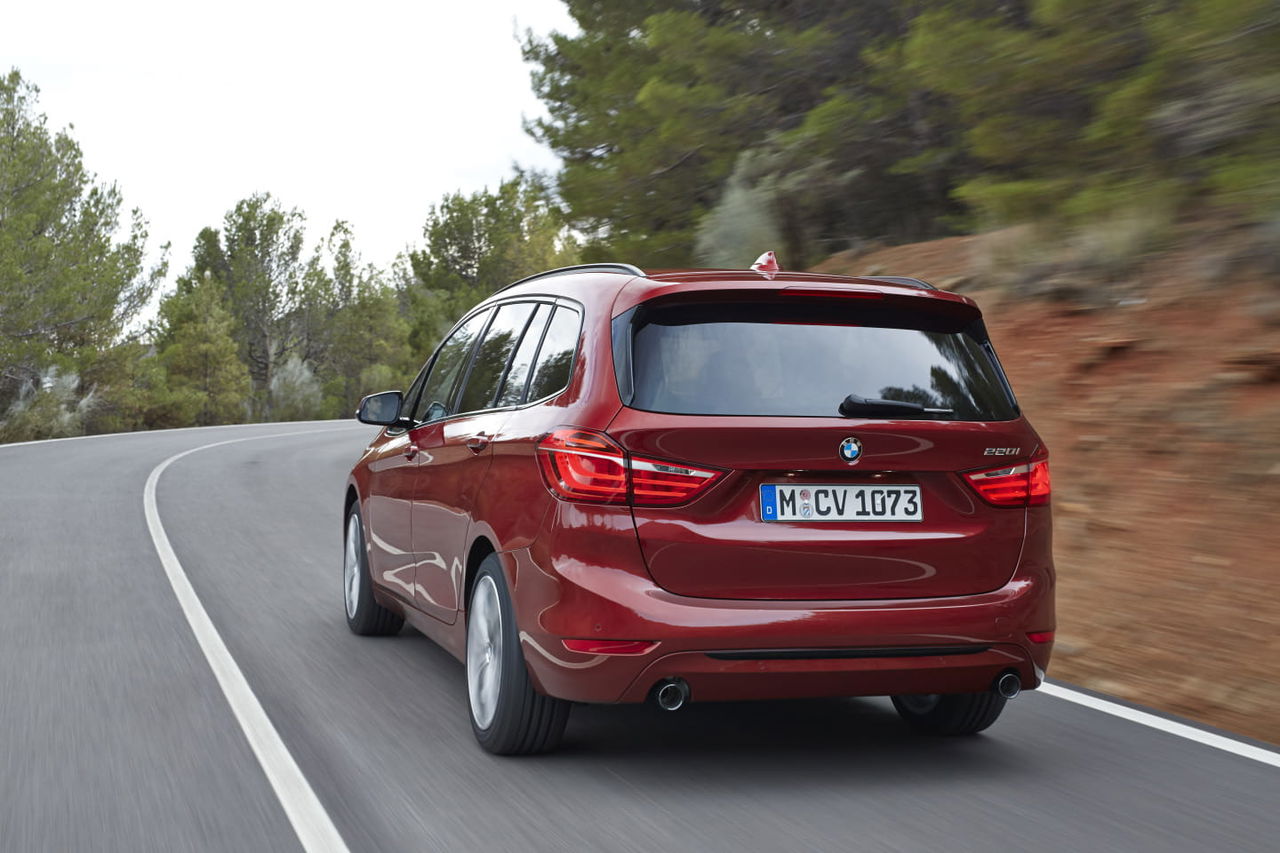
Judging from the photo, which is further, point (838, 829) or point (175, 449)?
point (175, 449)

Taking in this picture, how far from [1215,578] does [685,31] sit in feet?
38.6

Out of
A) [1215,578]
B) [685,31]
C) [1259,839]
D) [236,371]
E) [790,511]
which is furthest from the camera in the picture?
[236,371]

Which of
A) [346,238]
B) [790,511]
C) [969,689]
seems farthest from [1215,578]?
[346,238]

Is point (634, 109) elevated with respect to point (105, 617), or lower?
elevated

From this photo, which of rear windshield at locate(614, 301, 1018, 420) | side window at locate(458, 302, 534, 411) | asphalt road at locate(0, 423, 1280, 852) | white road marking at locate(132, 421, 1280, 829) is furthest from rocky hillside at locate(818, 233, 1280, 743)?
side window at locate(458, 302, 534, 411)

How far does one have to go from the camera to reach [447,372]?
6.93 m

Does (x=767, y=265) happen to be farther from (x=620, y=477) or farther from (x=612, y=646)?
(x=612, y=646)

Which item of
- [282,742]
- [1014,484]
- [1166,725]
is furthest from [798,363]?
[282,742]

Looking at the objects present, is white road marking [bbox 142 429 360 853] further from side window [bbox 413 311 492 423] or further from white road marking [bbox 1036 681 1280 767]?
white road marking [bbox 1036 681 1280 767]

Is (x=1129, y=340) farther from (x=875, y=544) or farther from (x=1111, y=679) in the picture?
(x=875, y=544)

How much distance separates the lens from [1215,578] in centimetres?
733

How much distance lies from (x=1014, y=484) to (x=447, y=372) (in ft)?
9.67

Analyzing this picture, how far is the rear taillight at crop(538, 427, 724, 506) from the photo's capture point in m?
4.66

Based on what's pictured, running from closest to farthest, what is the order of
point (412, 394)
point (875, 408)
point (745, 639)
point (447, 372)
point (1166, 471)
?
point (745, 639) → point (875, 408) → point (447, 372) → point (412, 394) → point (1166, 471)
